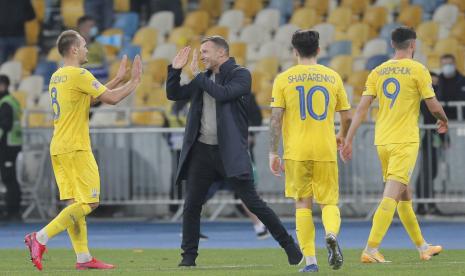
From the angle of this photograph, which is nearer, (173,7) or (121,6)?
(173,7)

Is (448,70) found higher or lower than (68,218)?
higher

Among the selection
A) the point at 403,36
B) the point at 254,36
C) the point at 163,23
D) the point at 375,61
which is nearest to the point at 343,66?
the point at 375,61

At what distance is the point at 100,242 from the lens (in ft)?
55.8

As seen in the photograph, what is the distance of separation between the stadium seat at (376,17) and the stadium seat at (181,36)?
3.72m

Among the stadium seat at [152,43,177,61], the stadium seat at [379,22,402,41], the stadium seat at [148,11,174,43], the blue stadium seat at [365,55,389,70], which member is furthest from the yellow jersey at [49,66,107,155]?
the stadium seat at [148,11,174,43]

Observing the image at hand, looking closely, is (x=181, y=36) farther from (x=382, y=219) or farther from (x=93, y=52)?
(x=382, y=219)

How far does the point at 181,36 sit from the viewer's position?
2686cm

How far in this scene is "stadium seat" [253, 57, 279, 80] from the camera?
82.0ft

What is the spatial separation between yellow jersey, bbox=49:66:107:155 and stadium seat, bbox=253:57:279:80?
523 inches

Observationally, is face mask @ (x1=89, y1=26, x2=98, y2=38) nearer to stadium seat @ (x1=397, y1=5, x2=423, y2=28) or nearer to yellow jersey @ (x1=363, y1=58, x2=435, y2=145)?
stadium seat @ (x1=397, y1=5, x2=423, y2=28)

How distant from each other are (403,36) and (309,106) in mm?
1764

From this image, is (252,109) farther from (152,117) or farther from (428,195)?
(152,117)

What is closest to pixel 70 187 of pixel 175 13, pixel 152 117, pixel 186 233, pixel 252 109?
pixel 186 233

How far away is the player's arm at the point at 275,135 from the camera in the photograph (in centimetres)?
1073
